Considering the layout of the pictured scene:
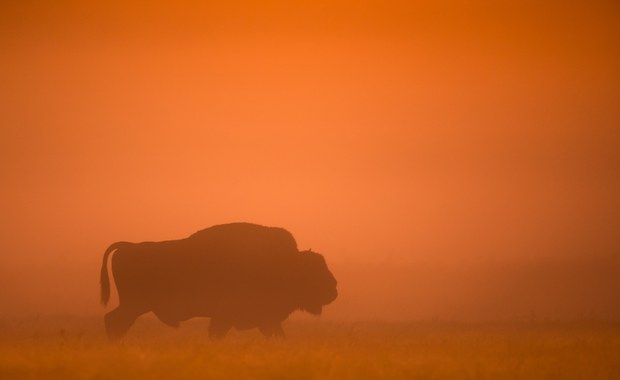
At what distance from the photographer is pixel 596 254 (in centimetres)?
1489

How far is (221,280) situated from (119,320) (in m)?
1.33

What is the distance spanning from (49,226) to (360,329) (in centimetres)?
693

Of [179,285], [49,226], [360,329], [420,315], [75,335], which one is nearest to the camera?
[75,335]

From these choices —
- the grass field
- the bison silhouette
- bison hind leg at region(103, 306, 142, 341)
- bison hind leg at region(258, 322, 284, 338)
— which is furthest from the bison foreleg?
bison hind leg at region(103, 306, 142, 341)

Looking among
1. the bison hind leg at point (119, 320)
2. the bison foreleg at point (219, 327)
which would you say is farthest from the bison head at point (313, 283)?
the bison hind leg at point (119, 320)

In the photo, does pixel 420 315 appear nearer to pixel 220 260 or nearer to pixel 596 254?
pixel 596 254

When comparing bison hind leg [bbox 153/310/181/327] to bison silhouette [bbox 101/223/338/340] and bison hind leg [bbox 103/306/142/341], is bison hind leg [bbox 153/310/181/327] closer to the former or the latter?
bison silhouette [bbox 101/223/338/340]

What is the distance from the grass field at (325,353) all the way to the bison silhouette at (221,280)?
1.00ft

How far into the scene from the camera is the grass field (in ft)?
21.0

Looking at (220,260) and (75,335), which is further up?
(220,260)

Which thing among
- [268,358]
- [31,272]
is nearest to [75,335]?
[268,358]

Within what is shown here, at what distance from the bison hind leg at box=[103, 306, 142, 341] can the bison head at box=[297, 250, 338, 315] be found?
2.11 metres

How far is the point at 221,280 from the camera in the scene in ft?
34.6

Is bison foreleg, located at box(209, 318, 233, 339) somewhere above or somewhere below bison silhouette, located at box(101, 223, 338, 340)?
below
